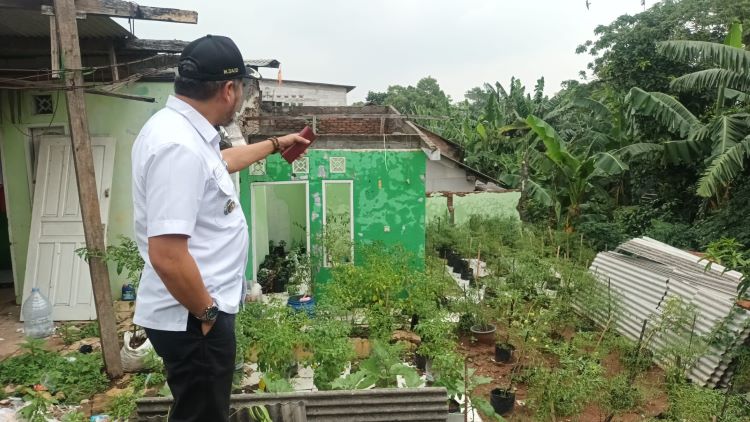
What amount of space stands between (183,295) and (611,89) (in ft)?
40.5

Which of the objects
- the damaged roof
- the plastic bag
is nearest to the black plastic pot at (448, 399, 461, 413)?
the plastic bag

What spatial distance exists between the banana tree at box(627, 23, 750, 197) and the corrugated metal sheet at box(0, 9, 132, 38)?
8.37 m

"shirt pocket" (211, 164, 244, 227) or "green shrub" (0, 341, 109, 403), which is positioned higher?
"shirt pocket" (211, 164, 244, 227)

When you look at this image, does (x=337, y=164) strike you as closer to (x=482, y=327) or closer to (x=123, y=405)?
(x=482, y=327)

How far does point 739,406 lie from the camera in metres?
4.26

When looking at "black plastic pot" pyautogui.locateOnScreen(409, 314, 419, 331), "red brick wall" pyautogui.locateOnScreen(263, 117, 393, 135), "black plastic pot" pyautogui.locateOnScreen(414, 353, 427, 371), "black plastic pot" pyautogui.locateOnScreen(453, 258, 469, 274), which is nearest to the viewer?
"black plastic pot" pyautogui.locateOnScreen(414, 353, 427, 371)

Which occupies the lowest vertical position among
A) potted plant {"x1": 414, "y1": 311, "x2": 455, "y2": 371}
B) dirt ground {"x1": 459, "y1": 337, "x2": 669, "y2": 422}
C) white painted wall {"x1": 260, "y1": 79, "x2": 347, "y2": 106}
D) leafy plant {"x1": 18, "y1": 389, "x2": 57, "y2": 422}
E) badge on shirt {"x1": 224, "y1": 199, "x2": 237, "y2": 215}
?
dirt ground {"x1": 459, "y1": 337, "x2": 669, "y2": 422}

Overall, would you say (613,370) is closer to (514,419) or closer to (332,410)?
(514,419)

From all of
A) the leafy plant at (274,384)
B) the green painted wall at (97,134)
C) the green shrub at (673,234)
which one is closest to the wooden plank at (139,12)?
the green painted wall at (97,134)

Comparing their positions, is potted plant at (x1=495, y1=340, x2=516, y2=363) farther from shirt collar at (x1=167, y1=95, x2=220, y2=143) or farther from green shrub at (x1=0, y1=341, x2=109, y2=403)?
shirt collar at (x1=167, y1=95, x2=220, y2=143)

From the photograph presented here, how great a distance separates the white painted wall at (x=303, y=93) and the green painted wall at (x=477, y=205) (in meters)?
11.8

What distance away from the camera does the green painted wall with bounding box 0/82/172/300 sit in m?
6.33

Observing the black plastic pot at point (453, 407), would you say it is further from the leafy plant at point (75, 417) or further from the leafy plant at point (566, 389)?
the leafy plant at point (75, 417)

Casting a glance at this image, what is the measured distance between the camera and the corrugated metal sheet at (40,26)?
525 centimetres
